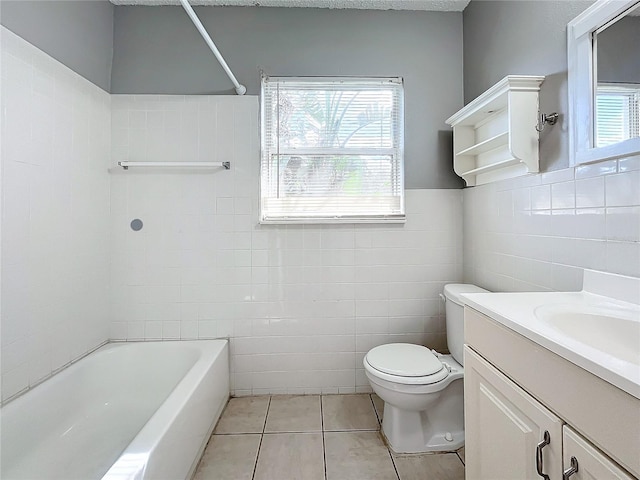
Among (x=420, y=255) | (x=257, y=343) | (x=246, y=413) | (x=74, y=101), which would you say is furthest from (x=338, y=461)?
(x=74, y=101)

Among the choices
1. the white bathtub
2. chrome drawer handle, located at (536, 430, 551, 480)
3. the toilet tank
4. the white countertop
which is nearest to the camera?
the white countertop

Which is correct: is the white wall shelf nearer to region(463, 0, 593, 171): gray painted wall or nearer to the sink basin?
region(463, 0, 593, 171): gray painted wall

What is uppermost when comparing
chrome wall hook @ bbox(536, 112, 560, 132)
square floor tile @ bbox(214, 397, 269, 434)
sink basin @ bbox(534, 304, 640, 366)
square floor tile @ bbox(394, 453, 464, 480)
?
chrome wall hook @ bbox(536, 112, 560, 132)

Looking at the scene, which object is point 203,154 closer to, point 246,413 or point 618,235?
point 246,413

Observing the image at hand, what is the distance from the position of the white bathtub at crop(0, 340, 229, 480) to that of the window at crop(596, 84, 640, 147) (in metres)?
1.86

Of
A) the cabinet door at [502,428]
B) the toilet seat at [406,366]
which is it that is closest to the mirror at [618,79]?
the cabinet door at [502,428]

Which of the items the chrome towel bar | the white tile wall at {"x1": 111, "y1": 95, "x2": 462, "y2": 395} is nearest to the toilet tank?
the white tile wall at {"x1": 111, "y1": 95, "x2": 462, "y2": 395}

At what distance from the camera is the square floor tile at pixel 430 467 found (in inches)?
56.8

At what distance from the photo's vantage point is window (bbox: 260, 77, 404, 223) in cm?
207

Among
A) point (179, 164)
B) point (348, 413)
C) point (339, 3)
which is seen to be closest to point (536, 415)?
point (348, 413)

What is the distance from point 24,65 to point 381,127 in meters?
1.85

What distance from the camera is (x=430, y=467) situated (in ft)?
4.91

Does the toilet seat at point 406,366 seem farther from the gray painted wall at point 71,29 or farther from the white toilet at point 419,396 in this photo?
the gray painted wall at point 71,29

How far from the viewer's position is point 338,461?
5.00ft
